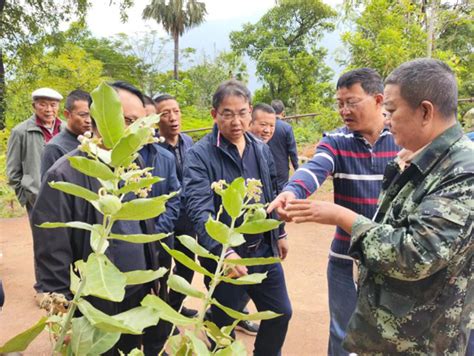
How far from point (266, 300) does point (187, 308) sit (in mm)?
1274

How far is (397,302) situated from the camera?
138 cm

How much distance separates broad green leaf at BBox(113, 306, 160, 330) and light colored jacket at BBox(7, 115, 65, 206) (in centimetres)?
358

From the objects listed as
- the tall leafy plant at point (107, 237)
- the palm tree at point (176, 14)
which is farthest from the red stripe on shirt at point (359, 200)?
the palm tree at point (176, 14)

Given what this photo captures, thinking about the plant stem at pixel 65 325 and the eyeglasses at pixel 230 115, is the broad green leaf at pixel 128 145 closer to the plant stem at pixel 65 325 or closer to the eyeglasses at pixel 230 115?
the plant stem at pixel 65 325

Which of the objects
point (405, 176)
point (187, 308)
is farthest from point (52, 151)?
point (405, 176)

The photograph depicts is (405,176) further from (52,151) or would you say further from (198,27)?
(198,27)

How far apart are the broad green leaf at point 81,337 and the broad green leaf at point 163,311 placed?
→ 0.30ft

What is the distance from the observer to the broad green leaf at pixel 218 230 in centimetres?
80

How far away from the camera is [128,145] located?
61 cm

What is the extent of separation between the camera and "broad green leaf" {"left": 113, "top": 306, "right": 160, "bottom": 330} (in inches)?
25.7

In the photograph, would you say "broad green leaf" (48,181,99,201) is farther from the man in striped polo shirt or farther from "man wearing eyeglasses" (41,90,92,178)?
"man wearing eyeglasses" (41,90,92,178)

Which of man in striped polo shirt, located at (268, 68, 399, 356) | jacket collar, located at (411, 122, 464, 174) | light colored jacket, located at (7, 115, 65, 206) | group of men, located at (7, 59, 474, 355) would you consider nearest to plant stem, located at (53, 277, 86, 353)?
group of men, located at (7, 59, 474, 355)

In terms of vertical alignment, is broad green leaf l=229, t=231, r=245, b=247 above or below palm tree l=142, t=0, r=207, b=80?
below

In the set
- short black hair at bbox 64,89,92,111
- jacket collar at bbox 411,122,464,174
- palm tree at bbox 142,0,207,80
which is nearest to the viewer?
jacket collar at bbox 411,122,464,174
